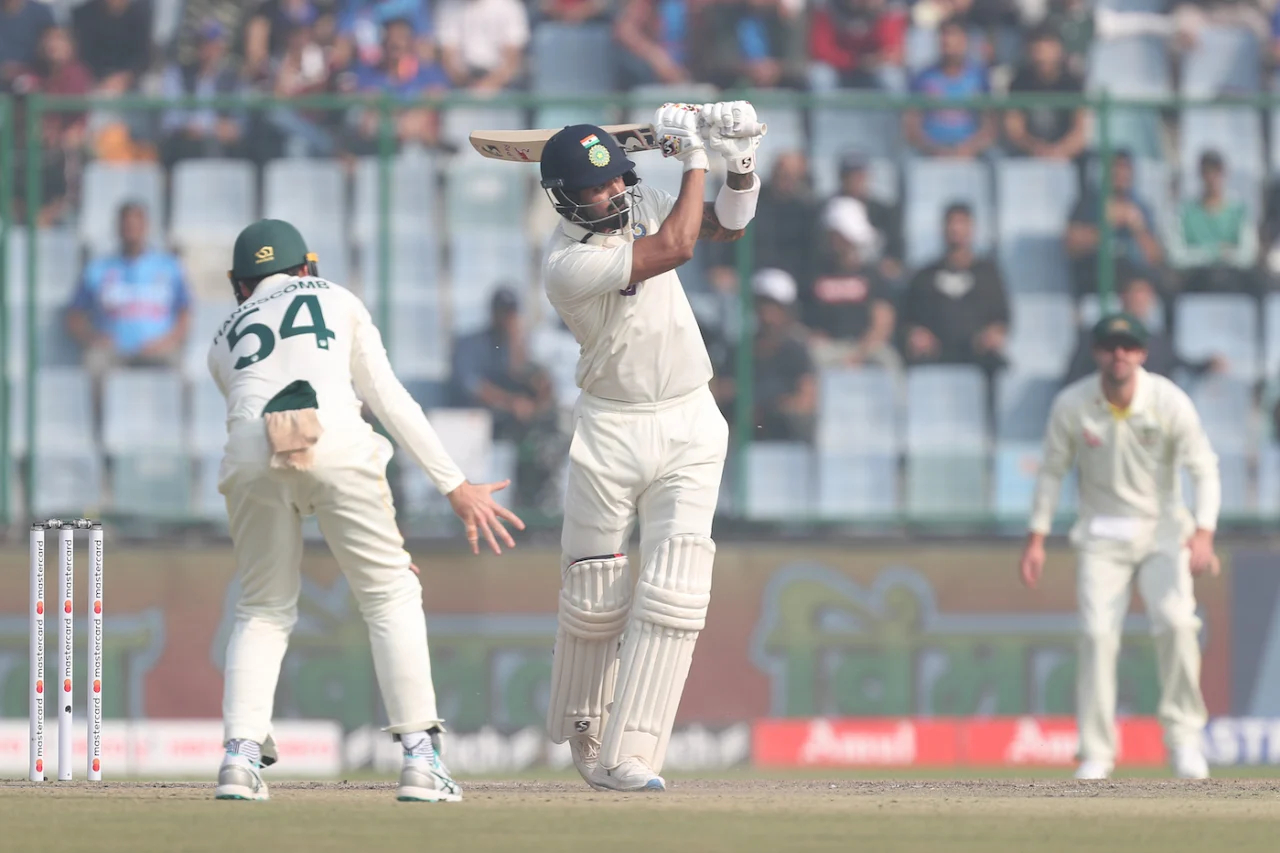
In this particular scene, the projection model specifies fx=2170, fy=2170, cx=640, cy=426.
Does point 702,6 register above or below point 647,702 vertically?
above

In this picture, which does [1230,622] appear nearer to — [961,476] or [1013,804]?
[961,476]

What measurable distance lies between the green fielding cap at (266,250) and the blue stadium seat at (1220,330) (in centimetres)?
660

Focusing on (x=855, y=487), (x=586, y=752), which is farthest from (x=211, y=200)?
(x=586, y=752)

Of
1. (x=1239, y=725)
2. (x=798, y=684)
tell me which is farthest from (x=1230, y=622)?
(x=798, y=684)

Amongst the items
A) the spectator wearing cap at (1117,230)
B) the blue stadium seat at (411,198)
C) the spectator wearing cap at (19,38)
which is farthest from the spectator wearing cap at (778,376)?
the spectator wearing cap at (19,38)

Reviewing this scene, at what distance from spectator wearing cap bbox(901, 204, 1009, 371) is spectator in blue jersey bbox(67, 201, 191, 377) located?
3917 mm

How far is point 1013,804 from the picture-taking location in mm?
6523

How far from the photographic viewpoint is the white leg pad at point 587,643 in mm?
6918

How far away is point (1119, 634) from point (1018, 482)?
2.23m

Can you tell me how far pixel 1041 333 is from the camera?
11836 mm

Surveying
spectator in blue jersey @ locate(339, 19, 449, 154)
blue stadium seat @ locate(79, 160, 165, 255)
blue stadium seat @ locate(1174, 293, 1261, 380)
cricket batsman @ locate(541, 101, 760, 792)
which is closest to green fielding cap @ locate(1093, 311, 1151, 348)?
blue stadium seat @ locate(1174, 293, 1261, 380)

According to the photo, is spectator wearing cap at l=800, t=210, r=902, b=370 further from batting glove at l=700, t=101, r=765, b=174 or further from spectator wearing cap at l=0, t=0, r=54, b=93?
spectator wearing cap at l=0, t=0, r=54, b=93

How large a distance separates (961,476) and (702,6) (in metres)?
3.62

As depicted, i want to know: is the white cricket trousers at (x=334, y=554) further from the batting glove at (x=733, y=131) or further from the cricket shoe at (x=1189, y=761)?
the cricket shoe at (x=1189, y=761)
